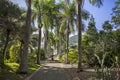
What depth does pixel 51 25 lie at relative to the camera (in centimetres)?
4506

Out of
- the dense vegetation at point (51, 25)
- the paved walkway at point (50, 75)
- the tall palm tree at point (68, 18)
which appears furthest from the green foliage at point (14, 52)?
the paved walkway at point (50, 75)

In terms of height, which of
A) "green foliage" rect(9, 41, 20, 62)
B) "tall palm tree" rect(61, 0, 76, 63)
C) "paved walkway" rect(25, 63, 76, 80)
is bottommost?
"paved walkway" rect(25, 63, 76, 80)

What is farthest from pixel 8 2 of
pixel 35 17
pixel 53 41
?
Result: pixel 53 41

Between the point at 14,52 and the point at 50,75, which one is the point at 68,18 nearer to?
the point at 14,52

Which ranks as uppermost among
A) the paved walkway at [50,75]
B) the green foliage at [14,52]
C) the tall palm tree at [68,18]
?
the tall palm tree at [68,18]

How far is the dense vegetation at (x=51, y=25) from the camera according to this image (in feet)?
79.5

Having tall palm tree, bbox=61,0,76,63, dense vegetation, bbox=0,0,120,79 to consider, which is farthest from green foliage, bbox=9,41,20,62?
tall palm tree, bbox=61,0,76,63

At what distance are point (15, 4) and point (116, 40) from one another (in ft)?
43.8

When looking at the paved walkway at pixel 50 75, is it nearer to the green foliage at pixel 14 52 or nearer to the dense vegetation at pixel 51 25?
the dense vegetation at pixel 51 25

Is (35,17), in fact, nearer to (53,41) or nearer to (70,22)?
(70,22)

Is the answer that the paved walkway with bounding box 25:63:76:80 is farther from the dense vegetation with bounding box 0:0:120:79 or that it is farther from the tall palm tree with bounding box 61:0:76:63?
the tall palm tree with bounding box 61:0:76:63

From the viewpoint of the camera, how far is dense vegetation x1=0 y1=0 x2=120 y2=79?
24.2 meters

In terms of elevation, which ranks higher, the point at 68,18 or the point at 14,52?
the point at 68,18

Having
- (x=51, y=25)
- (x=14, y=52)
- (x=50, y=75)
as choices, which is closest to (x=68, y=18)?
(x=51, y=25)
